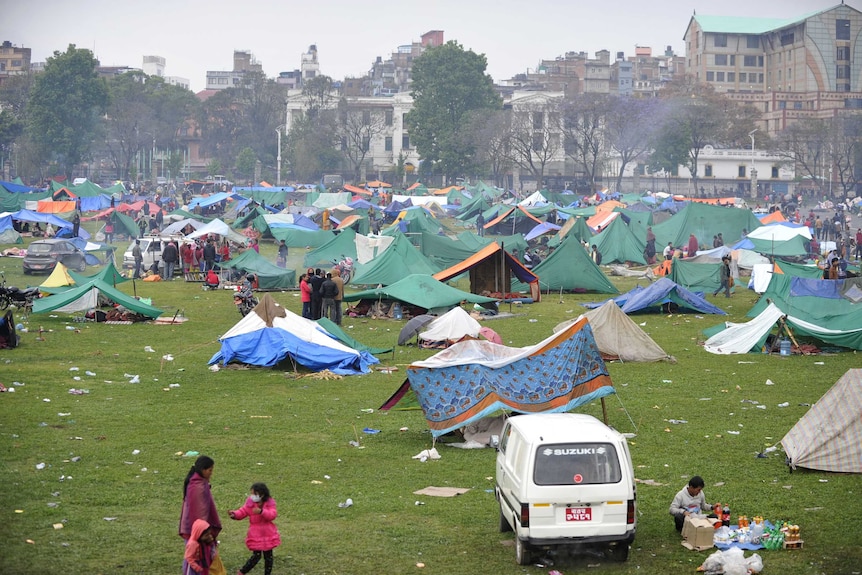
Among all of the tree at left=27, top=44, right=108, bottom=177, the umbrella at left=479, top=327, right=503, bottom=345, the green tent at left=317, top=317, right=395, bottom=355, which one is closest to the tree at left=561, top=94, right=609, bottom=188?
the tree at left=27, top=44, right=108, bottom=177

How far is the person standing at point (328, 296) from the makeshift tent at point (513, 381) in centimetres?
963

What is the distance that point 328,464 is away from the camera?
1348cm

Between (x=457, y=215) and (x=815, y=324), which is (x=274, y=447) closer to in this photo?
(x=815, y=324)

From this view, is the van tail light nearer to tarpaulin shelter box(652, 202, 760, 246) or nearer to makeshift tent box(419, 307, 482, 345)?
makeshift tent box(419, 307, 482, 345)

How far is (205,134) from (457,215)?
6598 cm

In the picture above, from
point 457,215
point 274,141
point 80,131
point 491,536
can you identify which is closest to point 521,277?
point 491,536

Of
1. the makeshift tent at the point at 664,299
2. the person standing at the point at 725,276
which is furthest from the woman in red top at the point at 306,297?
→ the person standing at the point at 725,276

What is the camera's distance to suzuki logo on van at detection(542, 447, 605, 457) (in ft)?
32.4

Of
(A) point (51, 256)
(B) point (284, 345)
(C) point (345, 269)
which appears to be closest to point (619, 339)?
(B) point (284, 345)

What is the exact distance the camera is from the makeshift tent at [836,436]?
512 inches

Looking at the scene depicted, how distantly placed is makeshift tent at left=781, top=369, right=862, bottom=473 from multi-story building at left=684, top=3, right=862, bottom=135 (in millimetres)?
91225

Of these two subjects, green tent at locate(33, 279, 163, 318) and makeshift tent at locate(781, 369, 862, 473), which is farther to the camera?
green tent at locate(33, 279, 163, 318)

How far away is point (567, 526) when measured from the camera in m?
9.64

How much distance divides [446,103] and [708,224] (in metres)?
58.6
